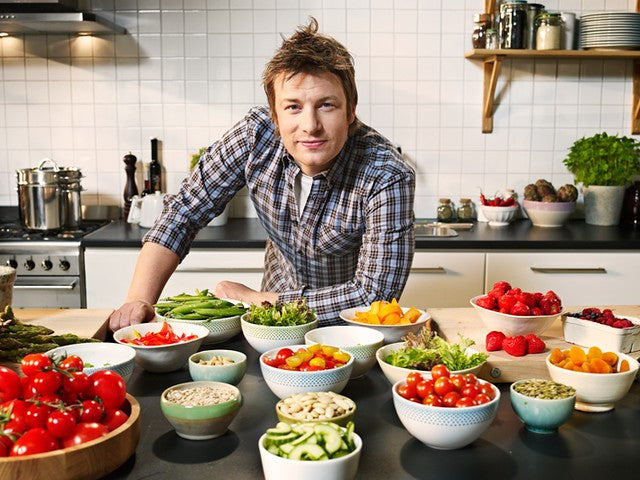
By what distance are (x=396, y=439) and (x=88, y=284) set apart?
2.23m

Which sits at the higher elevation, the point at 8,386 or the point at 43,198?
the point at 43,198

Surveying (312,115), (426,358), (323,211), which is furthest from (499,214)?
(426,358)

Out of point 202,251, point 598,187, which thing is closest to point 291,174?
point 202,251

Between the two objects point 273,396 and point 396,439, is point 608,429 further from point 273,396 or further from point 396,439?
point 273,396

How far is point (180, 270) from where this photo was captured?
3307 millimetres

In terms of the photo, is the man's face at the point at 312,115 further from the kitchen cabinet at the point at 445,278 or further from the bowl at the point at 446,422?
the kitchen cabinet at the point at 445,278

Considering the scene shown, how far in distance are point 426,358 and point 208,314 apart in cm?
60

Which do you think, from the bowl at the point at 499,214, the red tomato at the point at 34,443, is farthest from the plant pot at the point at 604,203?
the red tomato at the point at 34,443

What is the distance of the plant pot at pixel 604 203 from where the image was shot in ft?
12.1

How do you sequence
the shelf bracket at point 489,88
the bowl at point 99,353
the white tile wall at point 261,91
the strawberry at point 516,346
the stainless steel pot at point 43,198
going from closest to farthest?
the bowl at point 99,353 → the strawberry at point 516,346 → the stainless steel pot at point 43,198 → the shelf bracket at point 489,88 → the white tile wall at point 261,91

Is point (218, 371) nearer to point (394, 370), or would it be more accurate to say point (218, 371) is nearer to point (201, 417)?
point (201, 417)

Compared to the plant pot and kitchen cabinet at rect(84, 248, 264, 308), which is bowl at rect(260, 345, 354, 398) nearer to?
kitchen cabinet at rect(84, 248, 264, 308)

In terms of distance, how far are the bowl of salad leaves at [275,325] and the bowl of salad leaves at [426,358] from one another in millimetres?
237

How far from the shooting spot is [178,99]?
382 cm
